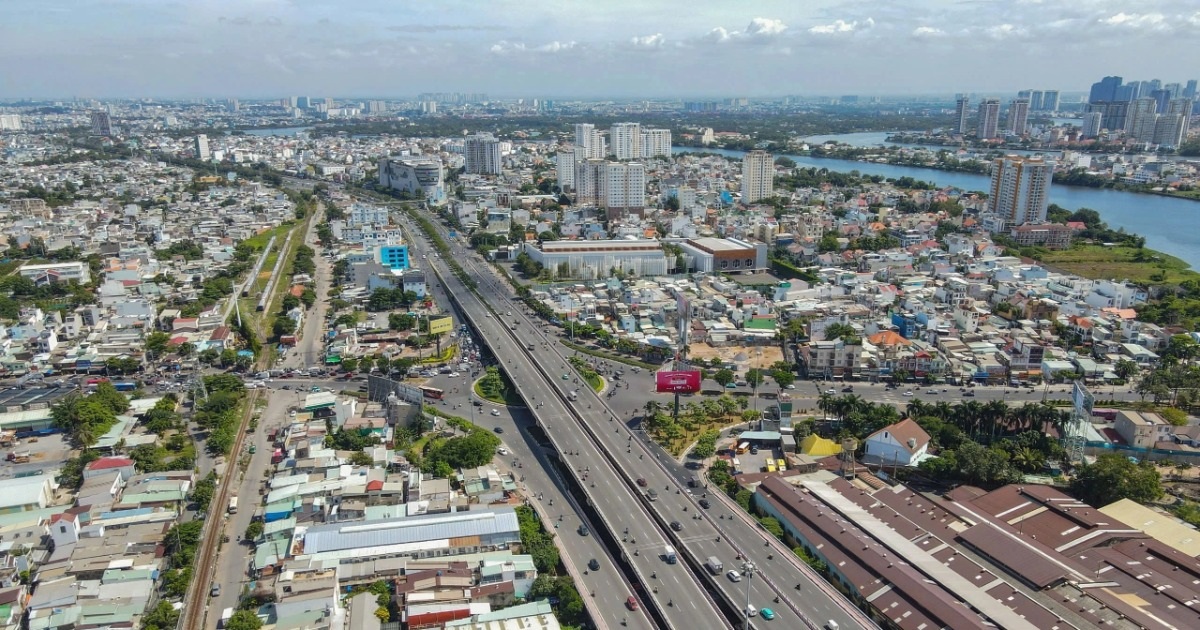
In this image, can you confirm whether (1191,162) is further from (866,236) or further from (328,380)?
(328,380)

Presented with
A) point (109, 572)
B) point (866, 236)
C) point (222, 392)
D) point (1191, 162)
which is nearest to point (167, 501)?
point (109, 572)

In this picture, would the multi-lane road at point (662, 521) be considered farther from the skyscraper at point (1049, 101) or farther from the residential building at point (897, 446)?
the skyscraper at point (1049, 101)

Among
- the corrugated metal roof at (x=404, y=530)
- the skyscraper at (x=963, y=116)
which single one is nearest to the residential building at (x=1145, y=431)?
the corrugated metal roof at (x=404, y=530)

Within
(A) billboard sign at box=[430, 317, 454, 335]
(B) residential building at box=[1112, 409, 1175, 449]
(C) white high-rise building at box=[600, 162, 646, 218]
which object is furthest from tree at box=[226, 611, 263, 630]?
(C) white high-rise building at box=[600, 162, 646, 218]

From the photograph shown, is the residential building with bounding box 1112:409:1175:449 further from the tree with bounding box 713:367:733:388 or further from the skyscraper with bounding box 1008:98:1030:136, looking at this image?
the skyscraper with bounding box 1008:98:1030:136

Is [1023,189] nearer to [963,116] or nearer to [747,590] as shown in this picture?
[747,590]

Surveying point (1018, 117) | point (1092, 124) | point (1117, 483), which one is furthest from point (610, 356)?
point (1092, 124)
